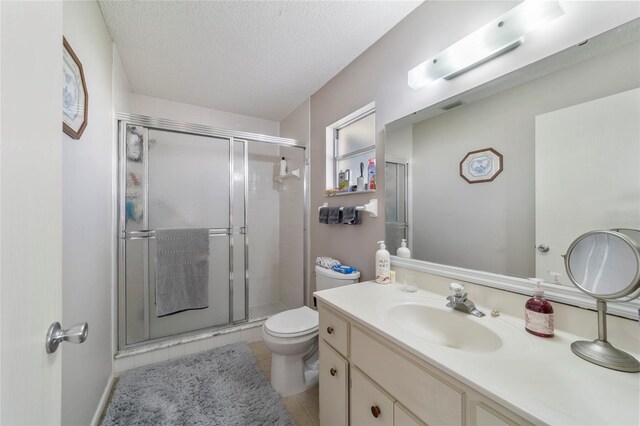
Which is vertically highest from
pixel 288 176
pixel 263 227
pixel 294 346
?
pixel 288 176

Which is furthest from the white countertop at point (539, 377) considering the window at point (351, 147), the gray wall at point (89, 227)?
the gray wall at point (89, 227)

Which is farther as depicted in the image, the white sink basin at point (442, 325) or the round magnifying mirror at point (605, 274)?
the white sink basin at point (442, 325)

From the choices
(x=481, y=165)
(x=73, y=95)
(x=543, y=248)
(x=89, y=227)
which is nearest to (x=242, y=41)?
(x=73, y=95)

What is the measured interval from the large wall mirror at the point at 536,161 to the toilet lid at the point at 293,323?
2.77 ft

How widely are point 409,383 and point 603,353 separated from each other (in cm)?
53

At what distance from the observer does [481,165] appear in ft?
3.62

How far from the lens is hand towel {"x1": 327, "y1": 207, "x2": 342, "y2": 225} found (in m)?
1.90

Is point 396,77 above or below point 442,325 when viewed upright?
above

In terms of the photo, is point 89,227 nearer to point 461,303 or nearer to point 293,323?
point 293,323

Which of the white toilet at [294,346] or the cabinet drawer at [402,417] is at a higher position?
the cabinet drawer at [402,417]

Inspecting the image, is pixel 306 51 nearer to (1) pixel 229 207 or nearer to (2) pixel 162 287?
(1) pixel 229 207

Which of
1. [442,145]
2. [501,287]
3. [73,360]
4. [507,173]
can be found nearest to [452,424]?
[501,287]

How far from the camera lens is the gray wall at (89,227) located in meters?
1.04

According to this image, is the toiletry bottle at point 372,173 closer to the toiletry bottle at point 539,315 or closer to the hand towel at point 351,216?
the hand towel at point 351,216
